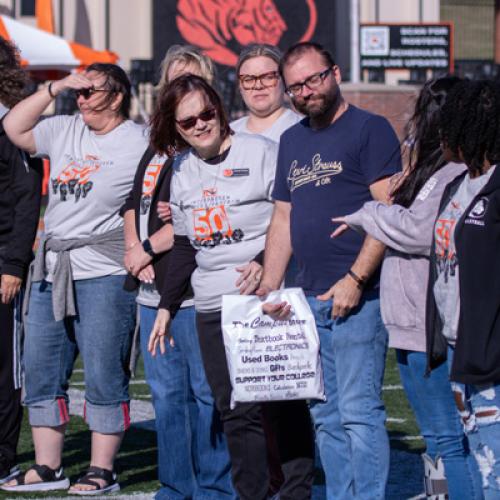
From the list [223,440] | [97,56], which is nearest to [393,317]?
[223,440]

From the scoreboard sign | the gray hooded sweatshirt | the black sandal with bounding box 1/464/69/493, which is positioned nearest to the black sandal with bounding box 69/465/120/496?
the black sandal with bounding box 1/464/69/493

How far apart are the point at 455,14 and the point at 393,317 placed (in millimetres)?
39154

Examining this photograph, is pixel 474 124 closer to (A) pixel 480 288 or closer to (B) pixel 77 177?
(A) pixel 480 288

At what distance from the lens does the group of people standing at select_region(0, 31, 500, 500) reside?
4598mm

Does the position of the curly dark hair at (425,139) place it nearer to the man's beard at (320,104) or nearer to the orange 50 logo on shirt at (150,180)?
the man's beard at (320,104)

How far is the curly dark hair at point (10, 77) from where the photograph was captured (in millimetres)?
6848

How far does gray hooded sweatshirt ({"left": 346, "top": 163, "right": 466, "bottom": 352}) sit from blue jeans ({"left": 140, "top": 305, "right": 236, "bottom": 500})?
3.80 ft

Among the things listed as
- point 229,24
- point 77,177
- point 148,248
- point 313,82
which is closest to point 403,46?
point 229,24

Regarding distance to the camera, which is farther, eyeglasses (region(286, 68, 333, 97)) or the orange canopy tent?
the orange canopy tent

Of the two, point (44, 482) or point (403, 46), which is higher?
point (403, 46)

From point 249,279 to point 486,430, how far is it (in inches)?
57.1

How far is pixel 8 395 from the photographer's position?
22.5 ft

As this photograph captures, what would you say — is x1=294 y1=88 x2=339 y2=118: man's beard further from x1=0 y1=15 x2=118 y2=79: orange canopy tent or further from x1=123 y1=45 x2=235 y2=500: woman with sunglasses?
x1=0 y1=15 x2=118 y2=79: orange canopy tent

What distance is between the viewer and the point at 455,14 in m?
43.0
